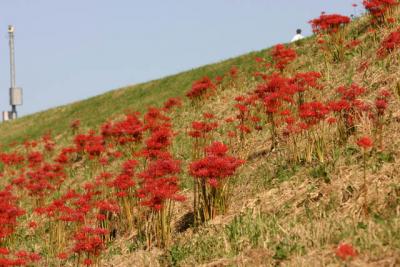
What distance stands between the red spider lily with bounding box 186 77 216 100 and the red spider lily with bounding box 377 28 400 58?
21.2 feet

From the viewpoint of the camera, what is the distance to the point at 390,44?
11.1m

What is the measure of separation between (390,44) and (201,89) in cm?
818

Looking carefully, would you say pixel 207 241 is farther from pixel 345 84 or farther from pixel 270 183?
pixel 345 84

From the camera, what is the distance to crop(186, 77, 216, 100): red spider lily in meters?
18.3

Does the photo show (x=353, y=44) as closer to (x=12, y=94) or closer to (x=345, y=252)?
(x=345, y=252)

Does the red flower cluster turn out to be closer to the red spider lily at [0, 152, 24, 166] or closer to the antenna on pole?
the red spider lily at [0, 152, 24, 166]

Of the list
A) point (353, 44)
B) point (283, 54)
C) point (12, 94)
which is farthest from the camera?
point (12, 94)

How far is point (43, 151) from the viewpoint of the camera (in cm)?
2302

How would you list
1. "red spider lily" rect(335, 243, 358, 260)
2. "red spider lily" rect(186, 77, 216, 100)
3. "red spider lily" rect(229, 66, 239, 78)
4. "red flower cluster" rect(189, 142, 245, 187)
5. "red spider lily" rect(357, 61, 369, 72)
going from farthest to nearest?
"red spider lily" rect(229, 66, 239, 78), "red spider lily" rect(186, 77, 216, 100), "red spider lily" rect(357, 61, 369, 72), "red flower cluster" rect(189, 142, 245, 187), "red spider lily" rect(335, 243, 358, 260)

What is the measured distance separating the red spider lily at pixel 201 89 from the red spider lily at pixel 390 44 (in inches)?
255

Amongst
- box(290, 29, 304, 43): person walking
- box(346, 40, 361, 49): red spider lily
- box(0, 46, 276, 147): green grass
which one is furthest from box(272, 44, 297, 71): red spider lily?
box(290, 29, 304, 43): person walking

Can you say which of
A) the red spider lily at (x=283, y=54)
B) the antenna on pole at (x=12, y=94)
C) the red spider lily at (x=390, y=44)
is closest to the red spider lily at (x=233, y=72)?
the red spider lily at (x=283, y=54)

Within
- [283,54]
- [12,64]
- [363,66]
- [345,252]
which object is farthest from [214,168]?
[12,64]

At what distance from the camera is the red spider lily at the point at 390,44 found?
36.3 ft
